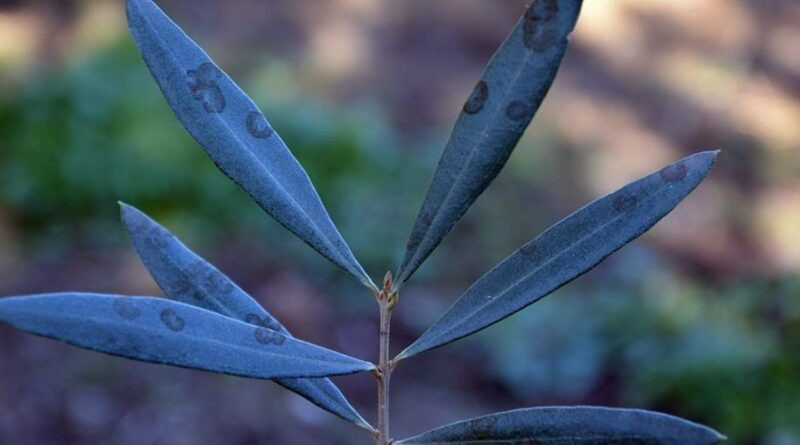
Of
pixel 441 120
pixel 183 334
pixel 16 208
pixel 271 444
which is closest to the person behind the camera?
pixel 183 334

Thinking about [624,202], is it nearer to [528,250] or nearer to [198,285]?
[528,250]

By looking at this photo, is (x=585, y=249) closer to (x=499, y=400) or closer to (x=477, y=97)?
(x=477, y=97)

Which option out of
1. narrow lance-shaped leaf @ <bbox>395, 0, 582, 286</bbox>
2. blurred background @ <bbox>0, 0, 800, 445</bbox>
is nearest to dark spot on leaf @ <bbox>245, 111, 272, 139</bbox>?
narrow lance-shaped leaf @ <bbox>395, 0, 582, 286</bbox>

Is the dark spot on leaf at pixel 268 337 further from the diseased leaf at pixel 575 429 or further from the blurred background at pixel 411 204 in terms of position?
the blurred background at pixel 411 204

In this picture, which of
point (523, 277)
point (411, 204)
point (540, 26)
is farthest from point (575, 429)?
point (411, 204)

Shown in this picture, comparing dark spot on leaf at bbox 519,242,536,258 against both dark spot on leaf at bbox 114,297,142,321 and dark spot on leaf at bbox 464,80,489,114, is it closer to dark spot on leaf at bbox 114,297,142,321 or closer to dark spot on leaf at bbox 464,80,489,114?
dark spot on leaf at bbox 464,80,489,114

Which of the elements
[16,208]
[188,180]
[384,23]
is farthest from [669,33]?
[16,208]
